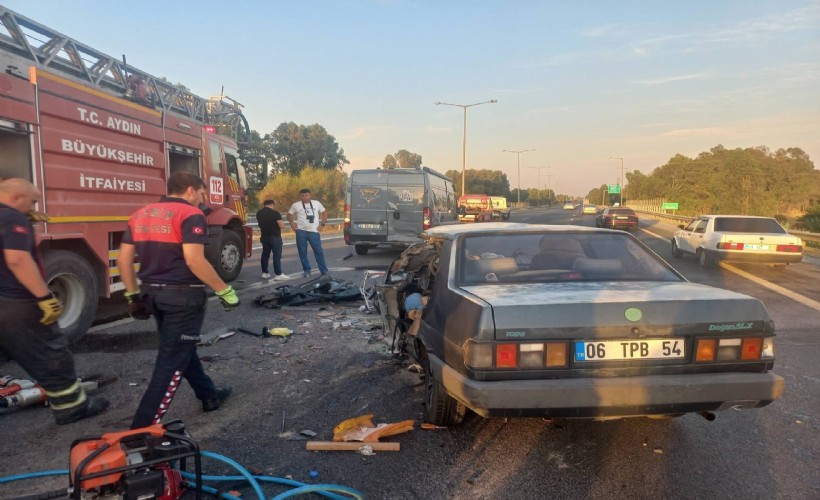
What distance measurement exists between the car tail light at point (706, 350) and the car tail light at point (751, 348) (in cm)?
17

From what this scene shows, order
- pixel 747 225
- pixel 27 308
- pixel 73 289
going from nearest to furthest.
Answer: pixel 27 308, pixel 73 289, pixel 747 225

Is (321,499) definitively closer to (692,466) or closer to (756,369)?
(692,466)

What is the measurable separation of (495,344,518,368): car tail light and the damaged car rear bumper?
3.9 inches

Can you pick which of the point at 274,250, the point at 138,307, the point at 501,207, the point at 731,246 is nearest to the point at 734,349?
the point at 138,307

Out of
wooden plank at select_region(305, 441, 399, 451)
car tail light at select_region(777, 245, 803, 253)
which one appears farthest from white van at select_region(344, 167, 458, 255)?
wooden plank at select_region(305, 441, 399, 451)

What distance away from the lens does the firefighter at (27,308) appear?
3.23m

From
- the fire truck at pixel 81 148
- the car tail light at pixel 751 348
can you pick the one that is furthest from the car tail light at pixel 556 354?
the fire truck at pixel 81 148

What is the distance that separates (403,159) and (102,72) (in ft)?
305

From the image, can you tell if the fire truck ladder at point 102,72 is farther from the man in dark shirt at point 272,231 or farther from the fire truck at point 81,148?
the man in dark shirt at point 272,231

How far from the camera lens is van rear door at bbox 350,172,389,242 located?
580 inches

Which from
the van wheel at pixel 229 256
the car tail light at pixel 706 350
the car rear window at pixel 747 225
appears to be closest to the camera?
the car tail light at pixel 706 350

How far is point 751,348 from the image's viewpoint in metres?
2.99

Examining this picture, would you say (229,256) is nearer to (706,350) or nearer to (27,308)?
(27,308)

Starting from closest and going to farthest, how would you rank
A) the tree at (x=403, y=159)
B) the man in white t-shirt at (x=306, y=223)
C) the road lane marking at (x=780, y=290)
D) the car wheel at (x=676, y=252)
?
the road lane marking at (x=780, y=290), the man in white t-shirt at (x=306, y=223), the car wheel at (x=676, y=252), the tree at (x=403, y=159)
